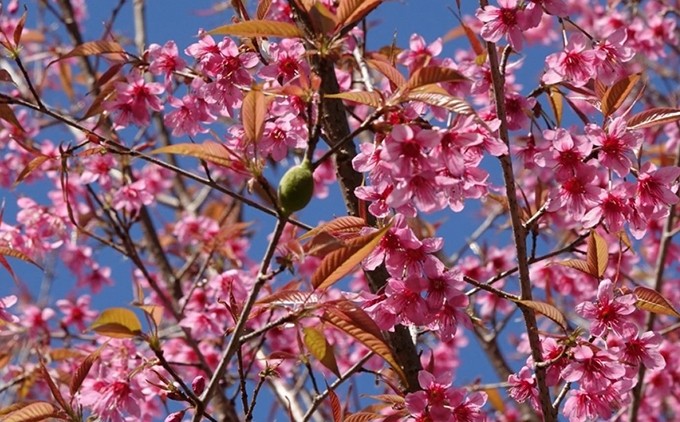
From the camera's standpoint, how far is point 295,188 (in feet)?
4.02

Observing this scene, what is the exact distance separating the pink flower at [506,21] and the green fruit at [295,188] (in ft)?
2.11

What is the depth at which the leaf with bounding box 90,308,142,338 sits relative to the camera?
129 centimetres

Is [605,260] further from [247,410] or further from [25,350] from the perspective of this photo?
[25,350]

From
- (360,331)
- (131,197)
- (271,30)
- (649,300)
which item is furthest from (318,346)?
(131,197)

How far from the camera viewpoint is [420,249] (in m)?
1.56

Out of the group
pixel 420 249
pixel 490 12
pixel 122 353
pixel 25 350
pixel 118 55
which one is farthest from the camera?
pixel 25 350

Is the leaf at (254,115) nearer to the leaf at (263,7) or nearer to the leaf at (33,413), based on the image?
the leaf at (263,7)

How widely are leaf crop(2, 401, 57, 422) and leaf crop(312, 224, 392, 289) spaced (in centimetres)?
51

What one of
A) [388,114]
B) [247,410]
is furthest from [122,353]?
[388,114]

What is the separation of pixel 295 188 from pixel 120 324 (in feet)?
1.08

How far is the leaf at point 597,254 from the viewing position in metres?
1.60

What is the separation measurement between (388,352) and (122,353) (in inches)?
42.5

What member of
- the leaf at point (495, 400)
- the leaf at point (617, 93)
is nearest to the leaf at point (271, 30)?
the leaf at point (617, 93)

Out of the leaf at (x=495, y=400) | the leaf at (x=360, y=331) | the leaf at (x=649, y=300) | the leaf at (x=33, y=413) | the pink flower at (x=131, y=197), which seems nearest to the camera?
the leaf at (x=360, y=331)
